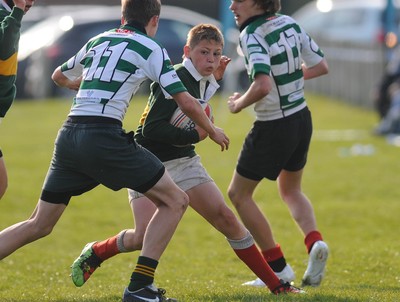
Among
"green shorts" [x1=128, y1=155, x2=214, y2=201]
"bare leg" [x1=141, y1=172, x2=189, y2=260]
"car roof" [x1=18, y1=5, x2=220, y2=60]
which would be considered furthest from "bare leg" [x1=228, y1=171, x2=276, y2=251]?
"car roof" [x1=18, y1=5, x2=220, y2=60]

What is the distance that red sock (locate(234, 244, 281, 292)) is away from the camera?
6.70 m

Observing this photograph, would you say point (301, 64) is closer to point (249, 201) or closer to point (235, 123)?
point (249, 201)

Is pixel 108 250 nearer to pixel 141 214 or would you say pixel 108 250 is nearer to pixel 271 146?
pixel 141 214

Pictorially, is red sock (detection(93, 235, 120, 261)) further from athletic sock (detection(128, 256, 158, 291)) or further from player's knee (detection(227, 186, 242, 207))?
player's knee (detection(227, 186, 242, 207))

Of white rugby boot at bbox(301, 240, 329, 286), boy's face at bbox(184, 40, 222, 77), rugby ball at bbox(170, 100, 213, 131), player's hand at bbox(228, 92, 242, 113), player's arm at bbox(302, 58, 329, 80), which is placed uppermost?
boy's face at bbox(184, 40, 222, 77)

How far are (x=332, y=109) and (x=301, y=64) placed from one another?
50.2ft

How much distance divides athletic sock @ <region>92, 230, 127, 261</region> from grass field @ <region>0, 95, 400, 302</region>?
268 millimetres

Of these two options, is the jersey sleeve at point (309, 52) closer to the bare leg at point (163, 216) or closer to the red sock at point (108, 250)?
the bare leg at point (163, 216)

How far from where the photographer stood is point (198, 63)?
6.61 meters

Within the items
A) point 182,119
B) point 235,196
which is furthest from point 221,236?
point 182,119

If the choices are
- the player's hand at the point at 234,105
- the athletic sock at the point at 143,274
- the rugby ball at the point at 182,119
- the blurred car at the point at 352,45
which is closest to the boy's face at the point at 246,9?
the player's hand at the point at 234,105

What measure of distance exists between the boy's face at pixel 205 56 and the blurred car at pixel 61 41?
17238mm

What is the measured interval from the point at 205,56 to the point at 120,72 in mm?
759

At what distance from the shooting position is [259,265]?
6.72 metres
